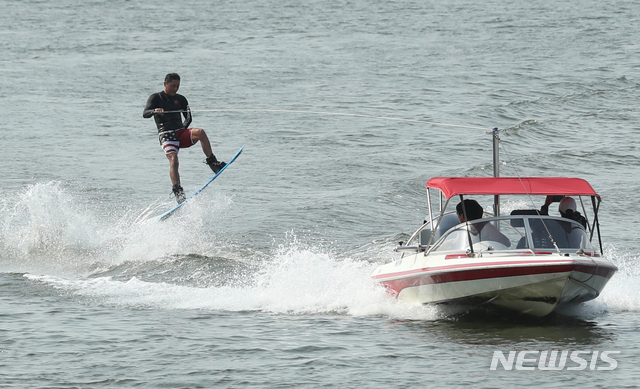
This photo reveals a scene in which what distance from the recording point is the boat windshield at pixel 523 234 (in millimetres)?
11055

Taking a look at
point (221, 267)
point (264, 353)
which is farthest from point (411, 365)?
point (221, 267)

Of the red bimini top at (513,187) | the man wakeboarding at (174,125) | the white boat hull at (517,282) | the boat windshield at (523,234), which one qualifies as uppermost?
the man wakeboarding at (174,125)

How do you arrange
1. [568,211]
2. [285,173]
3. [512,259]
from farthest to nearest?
[285,173] < [568,211] < [512,259]

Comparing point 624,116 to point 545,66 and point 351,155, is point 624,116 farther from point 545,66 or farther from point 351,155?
point 351,155

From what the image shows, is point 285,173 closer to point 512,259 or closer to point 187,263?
point 187,263

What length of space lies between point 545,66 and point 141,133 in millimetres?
20500

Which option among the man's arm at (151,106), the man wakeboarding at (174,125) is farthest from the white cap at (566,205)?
the man's arm at (151,106)

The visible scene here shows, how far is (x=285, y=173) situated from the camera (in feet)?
83.0

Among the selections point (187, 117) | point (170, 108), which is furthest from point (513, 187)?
point (170, 108)

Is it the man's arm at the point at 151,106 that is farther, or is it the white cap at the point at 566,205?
the man's arm at the point at 151,106

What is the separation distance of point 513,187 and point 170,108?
6786 millimetres

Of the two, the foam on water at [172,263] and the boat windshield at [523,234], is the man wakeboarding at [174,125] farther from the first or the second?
the boat windshield at [523,234]

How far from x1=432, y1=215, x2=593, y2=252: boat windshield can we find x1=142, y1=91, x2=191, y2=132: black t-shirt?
6178 millimetres

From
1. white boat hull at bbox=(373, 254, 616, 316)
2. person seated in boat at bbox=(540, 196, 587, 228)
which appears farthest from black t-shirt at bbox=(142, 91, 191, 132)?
person seated in boat at bbox=(540, 196, 587, 228)
